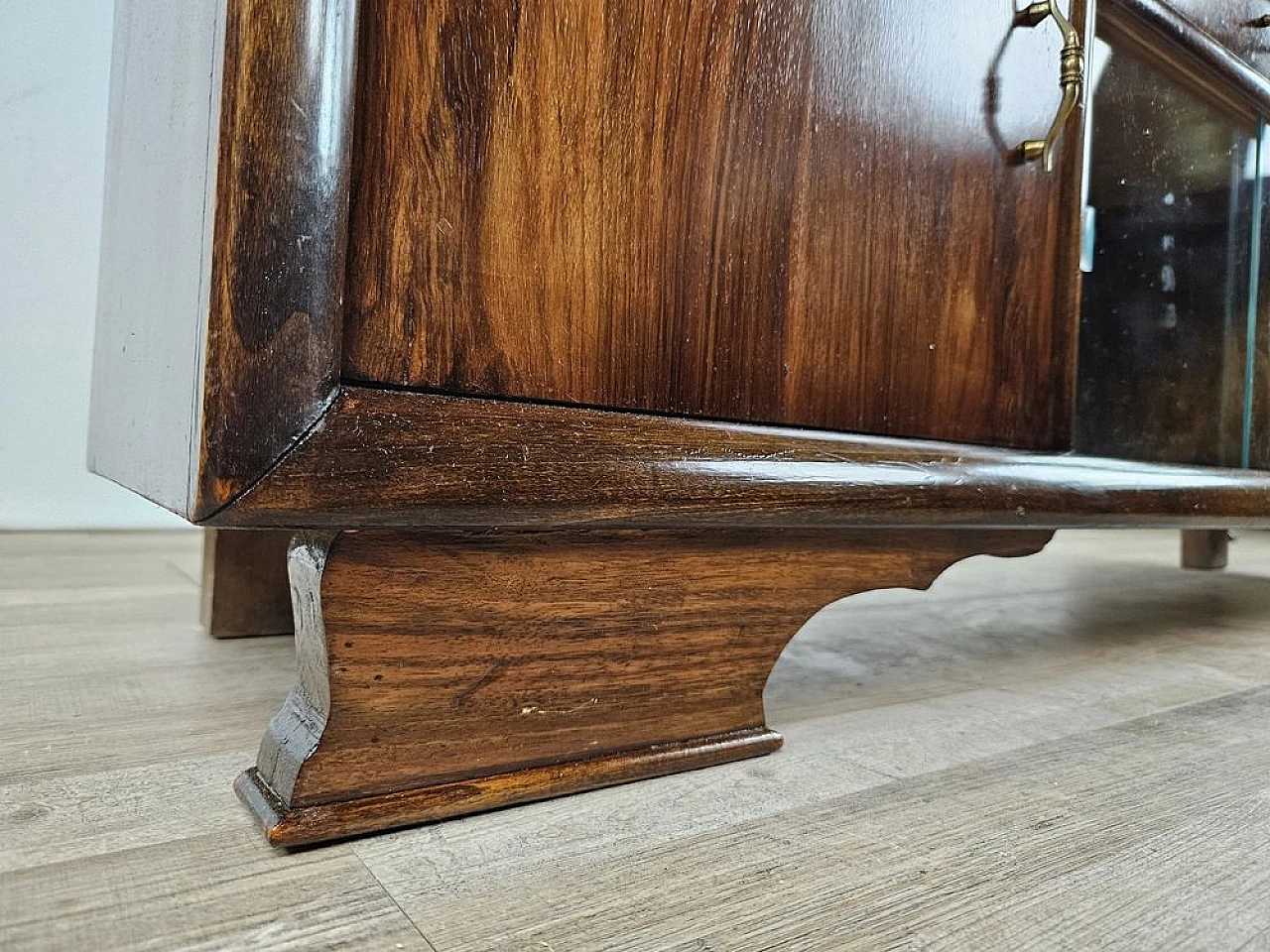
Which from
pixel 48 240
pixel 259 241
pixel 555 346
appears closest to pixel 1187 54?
pixel 555 346

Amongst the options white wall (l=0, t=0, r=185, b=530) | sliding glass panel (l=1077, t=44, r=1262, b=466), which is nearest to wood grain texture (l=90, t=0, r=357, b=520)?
sliding glass panel (l=1077, t=44, r=1262, b=466)

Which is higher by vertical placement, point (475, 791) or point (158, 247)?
point (158, 247)

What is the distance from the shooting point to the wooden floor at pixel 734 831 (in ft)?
0.94

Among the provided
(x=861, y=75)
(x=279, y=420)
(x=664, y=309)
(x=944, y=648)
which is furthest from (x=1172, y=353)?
(x=279, y=420)

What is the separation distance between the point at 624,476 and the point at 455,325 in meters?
0.09

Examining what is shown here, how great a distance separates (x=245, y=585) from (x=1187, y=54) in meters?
0.81

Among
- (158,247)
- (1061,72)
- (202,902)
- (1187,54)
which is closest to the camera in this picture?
(202,902)

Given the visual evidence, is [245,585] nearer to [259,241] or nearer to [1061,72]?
[259,241]

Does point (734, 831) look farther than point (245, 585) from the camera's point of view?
No

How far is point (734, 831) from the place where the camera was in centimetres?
36

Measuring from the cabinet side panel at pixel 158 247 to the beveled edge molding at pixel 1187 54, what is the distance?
1.86 ft

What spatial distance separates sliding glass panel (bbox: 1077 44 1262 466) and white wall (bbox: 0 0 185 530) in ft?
4.25

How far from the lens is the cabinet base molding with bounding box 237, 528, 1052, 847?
1.15ft

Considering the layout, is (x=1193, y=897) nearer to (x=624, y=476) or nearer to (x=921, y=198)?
(x=624, y=476)
